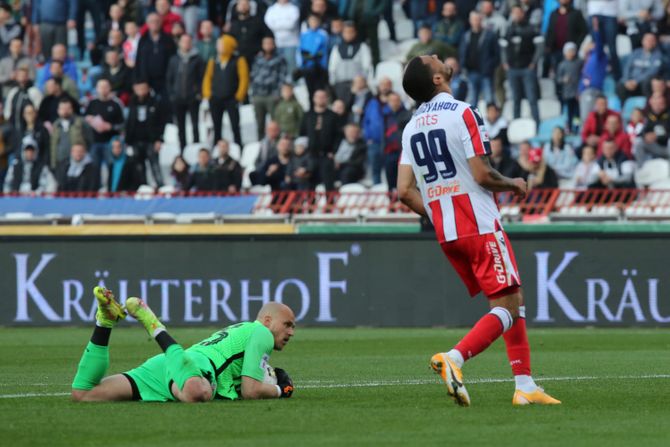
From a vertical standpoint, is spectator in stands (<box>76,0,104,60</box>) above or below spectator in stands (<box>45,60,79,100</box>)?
above

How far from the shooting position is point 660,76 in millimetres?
23250

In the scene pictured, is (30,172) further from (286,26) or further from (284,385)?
(284,385)

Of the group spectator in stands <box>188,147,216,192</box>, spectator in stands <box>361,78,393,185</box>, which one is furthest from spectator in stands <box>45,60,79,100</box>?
spectator in stands <box>361,78,393,185</box>

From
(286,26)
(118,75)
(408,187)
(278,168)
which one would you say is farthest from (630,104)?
(408,187)

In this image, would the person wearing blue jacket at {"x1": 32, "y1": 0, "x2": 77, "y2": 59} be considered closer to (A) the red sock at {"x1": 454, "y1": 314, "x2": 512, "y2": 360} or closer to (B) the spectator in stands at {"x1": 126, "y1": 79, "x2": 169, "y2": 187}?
(B) the spectator in stands at {"x1": 126, "y1": 79, "x2": 169, "y2": 187}

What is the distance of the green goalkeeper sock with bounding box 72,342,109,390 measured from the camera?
30.6 feet

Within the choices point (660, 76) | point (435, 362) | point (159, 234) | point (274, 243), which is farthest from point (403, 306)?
point (435, 362)

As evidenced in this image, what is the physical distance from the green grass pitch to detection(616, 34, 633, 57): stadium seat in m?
10.4

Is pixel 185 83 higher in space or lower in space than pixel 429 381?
higher

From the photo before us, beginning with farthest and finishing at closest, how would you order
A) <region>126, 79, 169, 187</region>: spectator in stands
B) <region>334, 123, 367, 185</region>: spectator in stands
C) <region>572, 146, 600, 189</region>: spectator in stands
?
<region>126, 79, 169, 187</region>: spectator in stands, <region>334, 123, 367, 185</region>: spectator in stands, <region>572, 146, 600, 189</region>: spectator in stands

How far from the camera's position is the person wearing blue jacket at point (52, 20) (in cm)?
2770

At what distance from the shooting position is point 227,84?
82.9ft

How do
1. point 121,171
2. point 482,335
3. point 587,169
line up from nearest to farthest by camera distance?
1. point 482,335
2. point 587,169
3. point 121,171

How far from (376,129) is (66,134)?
5206 mm
